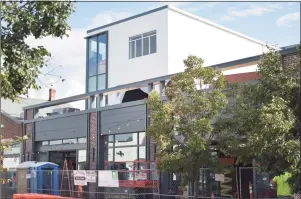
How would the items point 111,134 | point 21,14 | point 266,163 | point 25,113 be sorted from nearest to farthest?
point 21,14
point 266,163
point 111,134
point 25,113

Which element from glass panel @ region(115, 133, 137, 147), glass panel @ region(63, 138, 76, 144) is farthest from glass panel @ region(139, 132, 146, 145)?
glass panel @ region(63, 138, 76, 144)

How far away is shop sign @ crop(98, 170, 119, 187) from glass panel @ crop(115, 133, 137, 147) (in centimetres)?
320

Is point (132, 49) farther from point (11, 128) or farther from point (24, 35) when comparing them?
point (24, 35)

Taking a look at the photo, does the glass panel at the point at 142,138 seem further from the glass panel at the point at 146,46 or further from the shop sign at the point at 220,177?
the glass panel at the point at 146,46

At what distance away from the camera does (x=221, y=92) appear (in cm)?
1484

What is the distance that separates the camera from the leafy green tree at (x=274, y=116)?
9.84 m

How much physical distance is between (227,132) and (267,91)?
3789mm

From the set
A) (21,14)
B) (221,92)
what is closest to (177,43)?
(221,92)

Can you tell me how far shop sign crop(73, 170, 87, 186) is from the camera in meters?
22.8

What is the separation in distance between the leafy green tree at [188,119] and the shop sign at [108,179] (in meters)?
6.95

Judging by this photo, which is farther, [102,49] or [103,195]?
[102,49]

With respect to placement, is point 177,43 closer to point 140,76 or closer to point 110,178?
point 140,76

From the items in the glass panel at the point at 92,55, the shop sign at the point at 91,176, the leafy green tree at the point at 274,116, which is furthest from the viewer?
the glass panel at the point at 92,55

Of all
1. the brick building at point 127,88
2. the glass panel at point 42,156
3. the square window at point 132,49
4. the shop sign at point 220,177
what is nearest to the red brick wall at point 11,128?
the brick building at point 127,88
